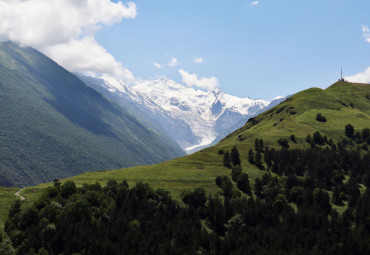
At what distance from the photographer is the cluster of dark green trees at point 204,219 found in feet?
424

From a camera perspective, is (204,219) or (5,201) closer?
(204,219)

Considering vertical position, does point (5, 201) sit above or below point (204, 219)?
above

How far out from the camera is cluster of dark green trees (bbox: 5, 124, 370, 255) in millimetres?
129125

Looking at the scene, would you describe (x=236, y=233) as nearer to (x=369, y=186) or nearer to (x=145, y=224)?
(x=145, y=224)

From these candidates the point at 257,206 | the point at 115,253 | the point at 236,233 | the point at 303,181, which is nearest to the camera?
the point at 115,253

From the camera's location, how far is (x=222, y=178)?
187000 millimetres

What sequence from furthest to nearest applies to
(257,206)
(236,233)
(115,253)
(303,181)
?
(303,181)
(257,206)
(236,233)
(115,253)

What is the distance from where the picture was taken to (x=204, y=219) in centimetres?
15538

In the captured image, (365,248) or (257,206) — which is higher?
(257,206)

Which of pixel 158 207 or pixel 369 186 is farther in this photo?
pixel 369 186

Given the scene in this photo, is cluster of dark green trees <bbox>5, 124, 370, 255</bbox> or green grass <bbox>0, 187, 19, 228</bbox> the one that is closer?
cluster of dark green trees <bbox>5, 124, 370, 255</bbox>

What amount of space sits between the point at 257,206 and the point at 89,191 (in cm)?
7298

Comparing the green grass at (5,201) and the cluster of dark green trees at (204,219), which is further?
the green grass at (5,201)

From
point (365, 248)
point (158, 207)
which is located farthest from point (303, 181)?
point (158, 207)
